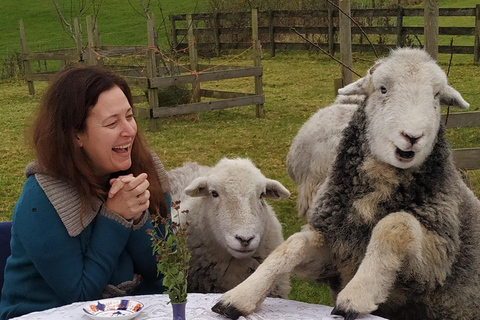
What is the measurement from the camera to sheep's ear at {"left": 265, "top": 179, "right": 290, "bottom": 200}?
4.33m

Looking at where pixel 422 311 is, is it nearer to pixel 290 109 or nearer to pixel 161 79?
pixel 161 79

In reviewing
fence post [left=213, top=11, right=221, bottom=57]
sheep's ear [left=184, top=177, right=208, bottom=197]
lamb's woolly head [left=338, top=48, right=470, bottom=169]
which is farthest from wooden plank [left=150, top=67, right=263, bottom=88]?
fence post [left=213, top=11, right=221, bottom=57]

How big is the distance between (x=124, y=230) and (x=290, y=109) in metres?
10.5

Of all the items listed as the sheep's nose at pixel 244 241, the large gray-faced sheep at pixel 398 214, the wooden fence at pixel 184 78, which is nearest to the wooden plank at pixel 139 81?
the wooden fence at pixel 184 78

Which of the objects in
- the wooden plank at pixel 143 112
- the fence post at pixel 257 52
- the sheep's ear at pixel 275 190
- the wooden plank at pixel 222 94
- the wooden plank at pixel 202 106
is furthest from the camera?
the wooden plank at pixel 222 94

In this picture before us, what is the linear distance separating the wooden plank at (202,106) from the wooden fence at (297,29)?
731 cm

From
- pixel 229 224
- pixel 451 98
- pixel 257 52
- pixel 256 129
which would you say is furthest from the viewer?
pixel 257 52

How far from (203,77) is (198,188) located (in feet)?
27.2

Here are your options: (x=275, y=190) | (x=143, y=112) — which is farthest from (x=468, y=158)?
(x=143, y=112)

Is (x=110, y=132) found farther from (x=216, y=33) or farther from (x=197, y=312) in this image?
(x=216, y=33)

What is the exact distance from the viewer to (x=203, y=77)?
12.4 meters

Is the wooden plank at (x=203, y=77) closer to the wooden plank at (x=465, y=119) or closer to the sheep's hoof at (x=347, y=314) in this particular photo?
the wooden plank at (x=465, y=119)

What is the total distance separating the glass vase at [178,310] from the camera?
2297 millimetres

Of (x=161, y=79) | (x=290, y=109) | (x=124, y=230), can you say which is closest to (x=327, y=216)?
(x=124, y=230)
